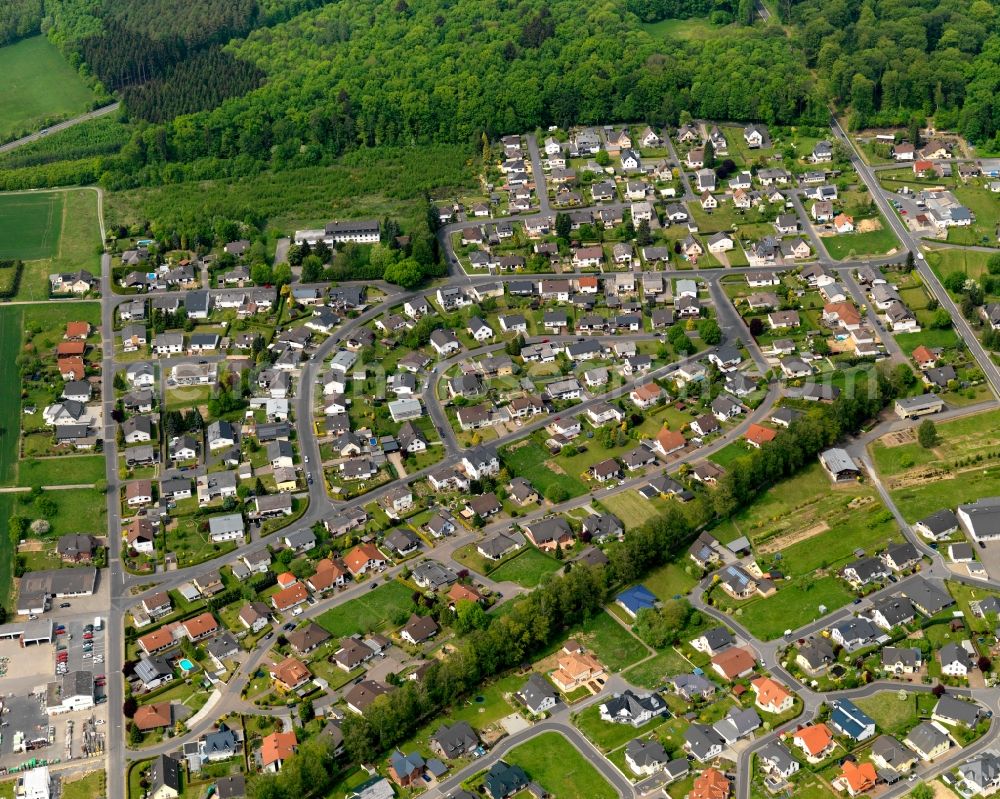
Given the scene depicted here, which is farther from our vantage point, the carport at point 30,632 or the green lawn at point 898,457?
the green lawn at point 898,457

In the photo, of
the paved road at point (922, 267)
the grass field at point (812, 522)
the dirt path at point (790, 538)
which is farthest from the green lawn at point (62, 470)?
the paved road at point (922, 267)

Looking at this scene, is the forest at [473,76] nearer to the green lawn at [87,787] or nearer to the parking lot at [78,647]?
the parking lot at [78,647]

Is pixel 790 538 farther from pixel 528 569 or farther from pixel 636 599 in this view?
pixel 528 569

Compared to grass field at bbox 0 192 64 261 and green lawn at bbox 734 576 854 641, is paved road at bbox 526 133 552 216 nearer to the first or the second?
grass field at bbox 0 192 64 261

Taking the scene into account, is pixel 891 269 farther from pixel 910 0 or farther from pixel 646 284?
pixel 910 0

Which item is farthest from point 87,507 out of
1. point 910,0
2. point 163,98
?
point 910,0

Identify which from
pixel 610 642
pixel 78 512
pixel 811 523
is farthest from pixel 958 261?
pixel 78 512
